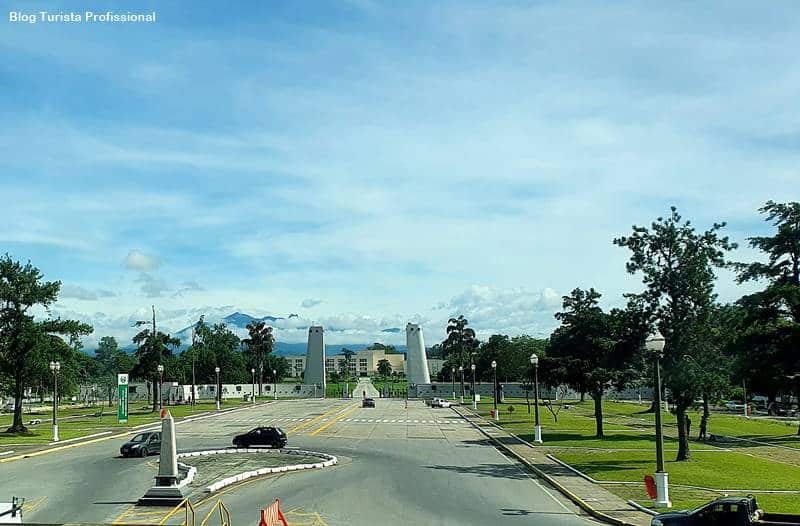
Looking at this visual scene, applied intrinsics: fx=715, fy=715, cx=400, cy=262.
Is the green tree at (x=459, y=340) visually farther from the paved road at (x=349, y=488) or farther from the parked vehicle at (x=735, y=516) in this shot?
the parked vehicle at (x=735, y=516)

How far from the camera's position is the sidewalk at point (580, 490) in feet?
73.7

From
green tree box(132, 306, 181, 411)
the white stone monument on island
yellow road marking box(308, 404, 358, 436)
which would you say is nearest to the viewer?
the white stone monument on island

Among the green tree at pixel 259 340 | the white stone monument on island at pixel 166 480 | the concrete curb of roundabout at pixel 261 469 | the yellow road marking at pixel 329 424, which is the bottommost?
the yellow road marking at pixel 329 424

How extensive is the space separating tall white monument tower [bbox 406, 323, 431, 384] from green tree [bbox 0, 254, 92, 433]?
8851 centimetres

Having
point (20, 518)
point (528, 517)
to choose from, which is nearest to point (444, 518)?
point (528, 517)

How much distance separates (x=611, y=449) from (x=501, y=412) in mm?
39440

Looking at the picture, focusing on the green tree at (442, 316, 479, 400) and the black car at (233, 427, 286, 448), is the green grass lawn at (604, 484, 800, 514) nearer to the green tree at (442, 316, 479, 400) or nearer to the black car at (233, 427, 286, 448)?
the black car at (233, 427, 286, 448)

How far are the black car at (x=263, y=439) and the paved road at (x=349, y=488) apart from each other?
90.2 inches

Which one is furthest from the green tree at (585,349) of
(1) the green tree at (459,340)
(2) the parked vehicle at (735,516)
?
(1) the green tree at (459,340)

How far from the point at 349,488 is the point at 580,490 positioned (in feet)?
29.3

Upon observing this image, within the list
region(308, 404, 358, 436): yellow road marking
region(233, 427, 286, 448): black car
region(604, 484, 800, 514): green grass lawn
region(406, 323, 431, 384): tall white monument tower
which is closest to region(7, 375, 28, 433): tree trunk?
region(308, 404, 358, 436): yellow road marking

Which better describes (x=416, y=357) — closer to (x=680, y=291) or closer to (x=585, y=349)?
(x=585, y=349)

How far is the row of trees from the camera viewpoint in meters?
35.1

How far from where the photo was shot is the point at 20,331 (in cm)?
5647
